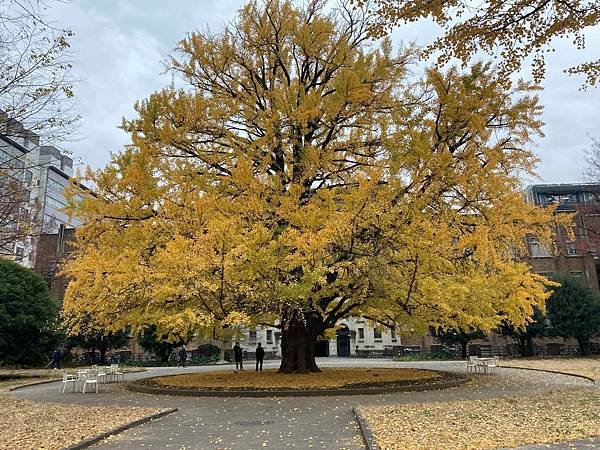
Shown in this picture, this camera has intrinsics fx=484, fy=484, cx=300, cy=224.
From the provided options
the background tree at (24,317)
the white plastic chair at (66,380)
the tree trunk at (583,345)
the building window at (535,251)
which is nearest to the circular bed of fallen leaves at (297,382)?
the white plastic chair at (66,380)

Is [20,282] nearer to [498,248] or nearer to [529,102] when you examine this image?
[498,248]

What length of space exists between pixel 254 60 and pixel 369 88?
17.0 ft

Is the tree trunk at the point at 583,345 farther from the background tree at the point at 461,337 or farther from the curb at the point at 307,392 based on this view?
the curb at the point at 307,392

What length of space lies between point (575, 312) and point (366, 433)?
35.7 meters

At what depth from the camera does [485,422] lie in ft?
31.1

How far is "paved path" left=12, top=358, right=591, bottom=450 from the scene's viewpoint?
341 inches

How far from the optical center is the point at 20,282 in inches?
1061

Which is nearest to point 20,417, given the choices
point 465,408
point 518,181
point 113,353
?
point 465,408

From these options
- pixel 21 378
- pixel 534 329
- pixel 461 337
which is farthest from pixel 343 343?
pixel 21 378

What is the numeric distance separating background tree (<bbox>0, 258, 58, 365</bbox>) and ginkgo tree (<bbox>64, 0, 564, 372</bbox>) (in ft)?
39.6

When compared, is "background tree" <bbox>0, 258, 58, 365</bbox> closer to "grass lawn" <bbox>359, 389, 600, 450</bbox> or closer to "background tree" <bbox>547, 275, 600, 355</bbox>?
"grass lawn" <bbox>359, 389, 600, 450</bbox>

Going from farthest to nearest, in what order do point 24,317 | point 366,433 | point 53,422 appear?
point 24,317, point 53,422, point 366,433

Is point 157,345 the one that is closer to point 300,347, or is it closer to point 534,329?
point 300,347

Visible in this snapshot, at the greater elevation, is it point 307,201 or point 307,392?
point 307,201
